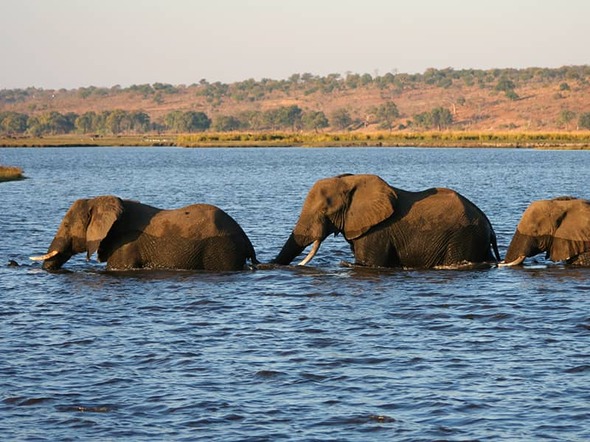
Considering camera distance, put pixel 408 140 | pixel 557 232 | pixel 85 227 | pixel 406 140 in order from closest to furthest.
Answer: pixel 85 227, pixel 557 232, pixel 406 140, pixel 408 140

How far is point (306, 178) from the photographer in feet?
224

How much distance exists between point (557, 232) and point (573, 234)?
0.30 meters

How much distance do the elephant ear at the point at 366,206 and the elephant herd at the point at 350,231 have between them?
0.06 ft

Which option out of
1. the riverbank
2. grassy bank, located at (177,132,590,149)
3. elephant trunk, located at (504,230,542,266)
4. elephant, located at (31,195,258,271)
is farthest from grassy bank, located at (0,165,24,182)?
grassy bank, located at (177,132,590,149)

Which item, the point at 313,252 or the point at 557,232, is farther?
the point at 313,252

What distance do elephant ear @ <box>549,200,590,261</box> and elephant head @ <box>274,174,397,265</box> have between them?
10.6 ft

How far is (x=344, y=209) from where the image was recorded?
2259cm

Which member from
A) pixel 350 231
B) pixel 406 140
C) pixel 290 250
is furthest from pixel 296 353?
pixel 406 140

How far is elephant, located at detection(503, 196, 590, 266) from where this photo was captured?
22.6 m

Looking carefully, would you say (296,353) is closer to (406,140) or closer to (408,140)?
(406,140)

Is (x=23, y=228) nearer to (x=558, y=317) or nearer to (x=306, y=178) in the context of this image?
(x=558, y=317)

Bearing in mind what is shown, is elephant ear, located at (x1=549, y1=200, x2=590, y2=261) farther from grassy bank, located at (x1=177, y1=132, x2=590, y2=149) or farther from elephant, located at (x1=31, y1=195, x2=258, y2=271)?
grassy bank, located at (x1=177, y1=132, x2=590, y2=149)

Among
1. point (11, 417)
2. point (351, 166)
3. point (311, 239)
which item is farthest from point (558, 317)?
point (351, 166)

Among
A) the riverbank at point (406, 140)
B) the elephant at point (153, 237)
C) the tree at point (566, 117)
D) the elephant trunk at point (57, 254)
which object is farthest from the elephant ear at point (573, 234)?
the tree at point (566, 117)
